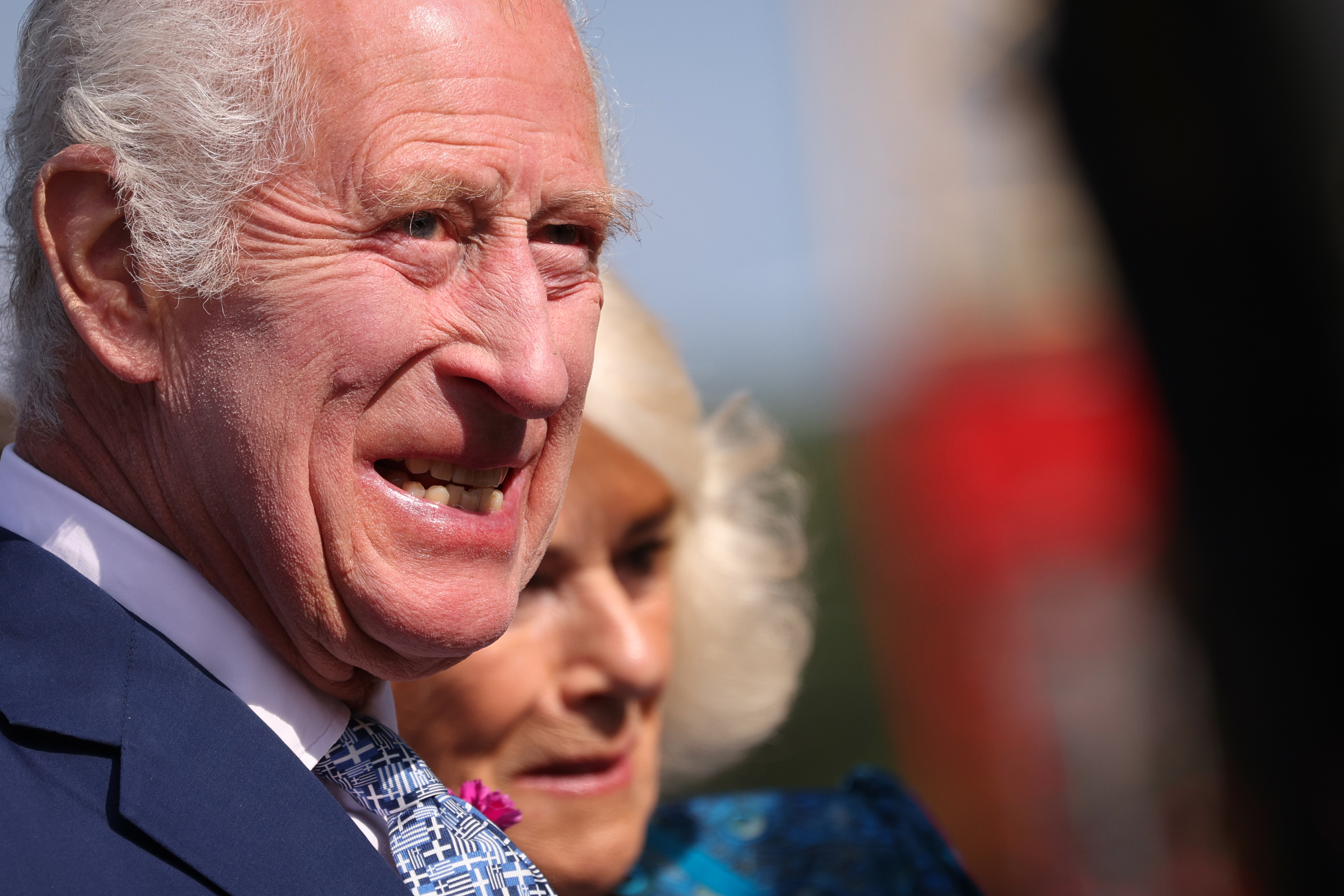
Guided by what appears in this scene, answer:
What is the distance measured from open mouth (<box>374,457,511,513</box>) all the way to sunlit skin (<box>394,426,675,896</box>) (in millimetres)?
954

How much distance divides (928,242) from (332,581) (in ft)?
32.3

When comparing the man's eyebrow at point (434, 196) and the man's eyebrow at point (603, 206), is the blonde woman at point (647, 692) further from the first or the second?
the man's eyebrow at point (434, 196)

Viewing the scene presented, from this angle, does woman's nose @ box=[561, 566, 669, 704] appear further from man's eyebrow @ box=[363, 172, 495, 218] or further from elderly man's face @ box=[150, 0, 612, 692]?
man's eyebrow @ box=[363, 172, 495, 218]

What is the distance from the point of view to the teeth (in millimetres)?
1485

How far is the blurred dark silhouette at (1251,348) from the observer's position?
8.08 feet

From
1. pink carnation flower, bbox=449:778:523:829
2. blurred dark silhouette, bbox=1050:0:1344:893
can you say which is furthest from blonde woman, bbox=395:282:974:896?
blurred dark silhouette, bbox=1050:0:1344:893

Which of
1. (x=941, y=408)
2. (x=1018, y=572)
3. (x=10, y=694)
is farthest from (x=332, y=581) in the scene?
(x=941, y=408)

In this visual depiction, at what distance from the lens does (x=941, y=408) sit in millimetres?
8352

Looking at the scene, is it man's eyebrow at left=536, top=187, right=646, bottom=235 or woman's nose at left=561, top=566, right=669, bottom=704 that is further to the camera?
woman's nose at left=561, top=566, right=669, bottom=704

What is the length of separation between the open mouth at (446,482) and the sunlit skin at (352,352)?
4 cm

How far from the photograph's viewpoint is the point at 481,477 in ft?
4.96

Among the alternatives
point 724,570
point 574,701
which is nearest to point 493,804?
point 574,701

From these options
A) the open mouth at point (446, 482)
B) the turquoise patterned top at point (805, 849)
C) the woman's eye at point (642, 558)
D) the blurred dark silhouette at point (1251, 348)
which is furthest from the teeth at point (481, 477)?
the blurred dark silhouette at point (1251, 348)

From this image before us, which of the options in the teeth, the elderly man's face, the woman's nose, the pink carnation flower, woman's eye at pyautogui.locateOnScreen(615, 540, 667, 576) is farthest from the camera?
woman's eye at pyautogui.locateOnScreen(615, 540, 667, 576)
